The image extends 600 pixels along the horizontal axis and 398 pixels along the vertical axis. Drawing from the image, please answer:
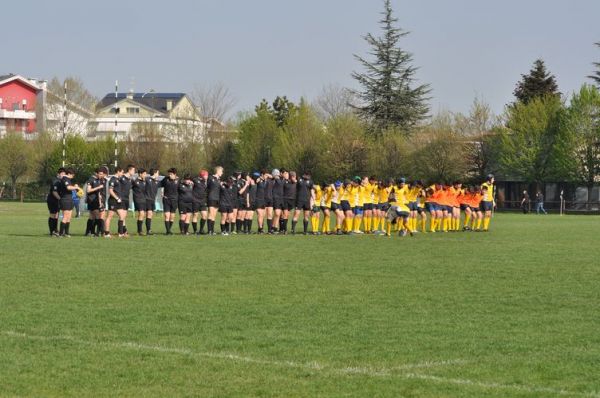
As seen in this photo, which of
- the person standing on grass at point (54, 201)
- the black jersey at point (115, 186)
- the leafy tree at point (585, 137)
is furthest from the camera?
the leafy tree at point (585, 137)

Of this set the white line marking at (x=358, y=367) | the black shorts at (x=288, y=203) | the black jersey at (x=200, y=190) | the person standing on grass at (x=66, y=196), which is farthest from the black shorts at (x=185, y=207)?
the white line marking at (x=358, y=367)

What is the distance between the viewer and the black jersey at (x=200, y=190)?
33344 millimetres

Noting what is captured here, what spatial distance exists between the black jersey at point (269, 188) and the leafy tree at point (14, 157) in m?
62.6

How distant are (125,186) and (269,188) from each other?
4.94m

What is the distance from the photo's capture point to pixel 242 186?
112 feet

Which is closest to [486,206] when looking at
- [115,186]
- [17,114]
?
[115,186]

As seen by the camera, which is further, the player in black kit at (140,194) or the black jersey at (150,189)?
the black jersey at (150,189)

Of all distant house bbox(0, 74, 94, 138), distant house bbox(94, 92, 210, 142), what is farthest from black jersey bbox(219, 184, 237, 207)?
distant house bbox(0, 74, 94, 138)

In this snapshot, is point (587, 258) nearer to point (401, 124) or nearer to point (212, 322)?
point (212, 322)

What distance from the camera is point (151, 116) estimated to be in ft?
382

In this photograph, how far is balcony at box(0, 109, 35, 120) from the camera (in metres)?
118

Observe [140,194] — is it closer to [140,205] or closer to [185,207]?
[140,205]

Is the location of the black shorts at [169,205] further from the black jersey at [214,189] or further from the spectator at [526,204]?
the spectator at [526,204]

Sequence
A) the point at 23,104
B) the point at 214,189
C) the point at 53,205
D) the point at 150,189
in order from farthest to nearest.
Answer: the point at 23,104 → the point at 214,189 → the point at 150,189 → the point at 53,205
